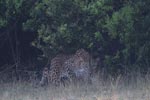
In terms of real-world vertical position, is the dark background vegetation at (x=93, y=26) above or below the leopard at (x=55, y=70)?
above

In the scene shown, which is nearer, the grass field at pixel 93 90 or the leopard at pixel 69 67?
the grass field at pixel 93 90

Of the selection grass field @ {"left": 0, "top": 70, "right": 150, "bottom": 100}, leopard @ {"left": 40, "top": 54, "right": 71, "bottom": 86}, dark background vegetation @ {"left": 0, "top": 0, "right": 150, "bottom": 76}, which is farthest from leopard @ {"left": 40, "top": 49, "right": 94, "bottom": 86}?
grass field @ {"left": 0, "top": 70, "right": 150, "bottom": 100}

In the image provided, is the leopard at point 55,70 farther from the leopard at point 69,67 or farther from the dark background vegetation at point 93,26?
the dark background vegetation at point 93,26

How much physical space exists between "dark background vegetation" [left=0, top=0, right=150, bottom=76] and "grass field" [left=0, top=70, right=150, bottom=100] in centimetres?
72

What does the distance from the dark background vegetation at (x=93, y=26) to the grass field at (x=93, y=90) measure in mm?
723

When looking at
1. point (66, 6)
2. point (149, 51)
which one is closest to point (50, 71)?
point (66, 6)

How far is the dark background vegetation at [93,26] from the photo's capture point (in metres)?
14.0

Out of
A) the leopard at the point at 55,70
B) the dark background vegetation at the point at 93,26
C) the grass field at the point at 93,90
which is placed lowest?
the grass field at the point at 93,90

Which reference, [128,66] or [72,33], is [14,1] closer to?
[72,33]

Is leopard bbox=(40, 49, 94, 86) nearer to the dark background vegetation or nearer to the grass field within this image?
the dark background vegetation

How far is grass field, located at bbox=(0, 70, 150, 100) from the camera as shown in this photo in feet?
40.7

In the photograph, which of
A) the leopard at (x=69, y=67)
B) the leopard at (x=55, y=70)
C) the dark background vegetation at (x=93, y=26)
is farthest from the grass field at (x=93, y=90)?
the dark background vegetation at (x=93, y=26)

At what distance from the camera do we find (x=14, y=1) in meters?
14.4

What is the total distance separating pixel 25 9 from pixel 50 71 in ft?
6.41
